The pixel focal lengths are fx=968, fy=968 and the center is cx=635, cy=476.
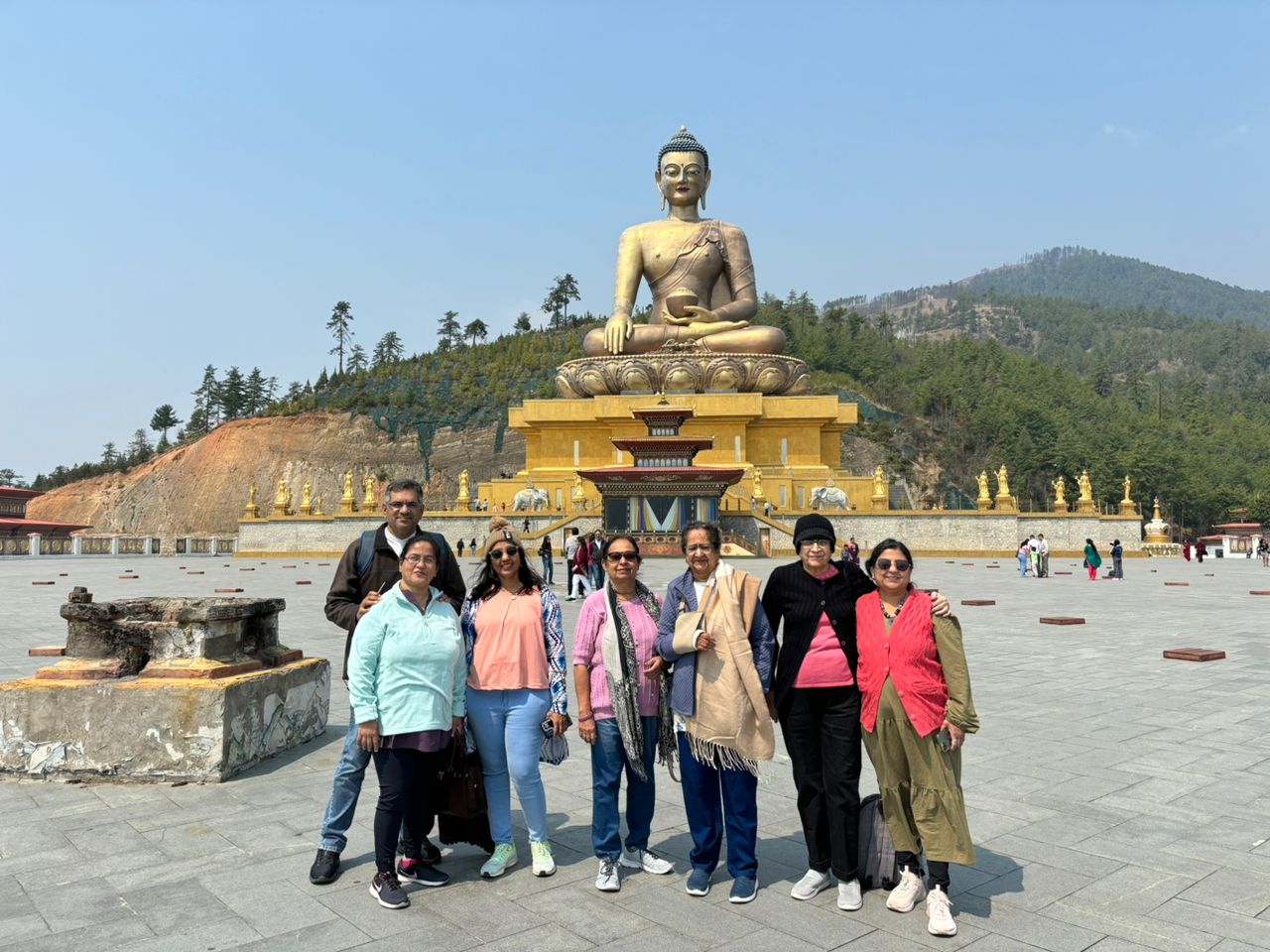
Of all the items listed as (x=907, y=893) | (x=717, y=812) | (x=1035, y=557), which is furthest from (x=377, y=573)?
(x=1035, y=557)

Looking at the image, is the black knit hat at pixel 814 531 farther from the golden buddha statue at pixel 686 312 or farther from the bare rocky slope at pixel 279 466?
the bare rocky slope at pixel 279 466

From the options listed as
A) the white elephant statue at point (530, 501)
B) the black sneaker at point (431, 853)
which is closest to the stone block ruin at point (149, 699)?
the black sneaker at point (431, 853)

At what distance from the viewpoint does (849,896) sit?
12.7ft

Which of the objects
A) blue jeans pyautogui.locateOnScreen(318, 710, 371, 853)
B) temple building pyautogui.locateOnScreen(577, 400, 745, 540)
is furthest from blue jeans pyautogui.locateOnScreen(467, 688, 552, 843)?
temple building pyautogui.locateOnScreen(577, 400, 745, 540)

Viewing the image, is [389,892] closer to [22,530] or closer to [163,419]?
[22,530]

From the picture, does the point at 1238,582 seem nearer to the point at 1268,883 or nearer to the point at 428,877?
the point at 1268,883

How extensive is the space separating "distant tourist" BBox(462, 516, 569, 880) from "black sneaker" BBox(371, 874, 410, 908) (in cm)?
45

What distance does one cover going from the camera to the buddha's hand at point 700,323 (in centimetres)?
3619

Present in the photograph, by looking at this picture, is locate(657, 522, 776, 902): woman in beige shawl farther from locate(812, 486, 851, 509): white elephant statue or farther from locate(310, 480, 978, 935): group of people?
locate(812, 486, 851, 509): white elephant statue

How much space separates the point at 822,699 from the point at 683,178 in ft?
115

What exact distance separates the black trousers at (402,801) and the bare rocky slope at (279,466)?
2399 inches

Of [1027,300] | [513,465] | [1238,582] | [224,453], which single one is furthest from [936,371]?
[1027,300]

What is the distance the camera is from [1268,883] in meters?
4.01

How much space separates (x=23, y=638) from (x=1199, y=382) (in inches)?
5215
